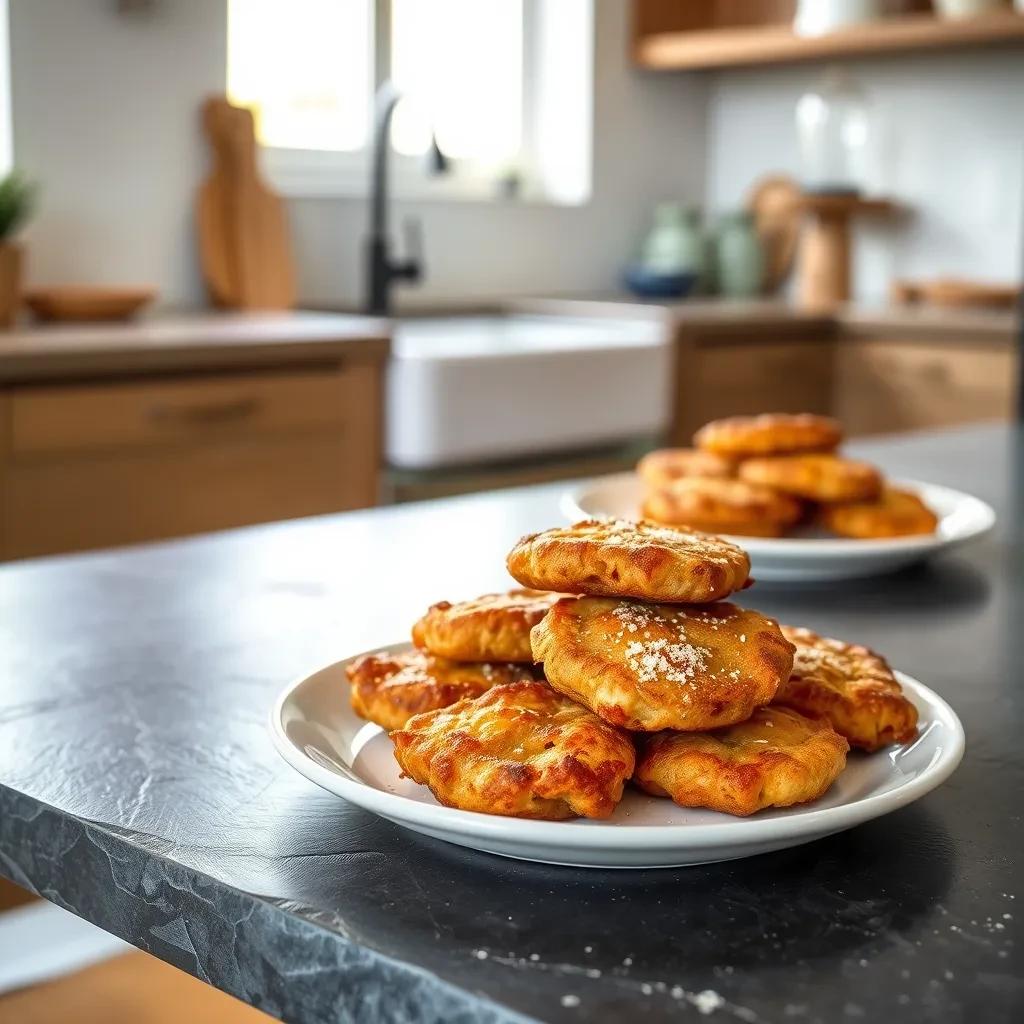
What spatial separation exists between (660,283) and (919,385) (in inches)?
33.6

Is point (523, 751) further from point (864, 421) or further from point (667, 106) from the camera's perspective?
point (667, 106)

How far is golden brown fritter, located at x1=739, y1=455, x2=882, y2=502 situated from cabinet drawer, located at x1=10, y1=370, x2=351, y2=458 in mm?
1516

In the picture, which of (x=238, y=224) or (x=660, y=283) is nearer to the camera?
(x=238, y=224)

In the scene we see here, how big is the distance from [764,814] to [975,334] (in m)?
3.03

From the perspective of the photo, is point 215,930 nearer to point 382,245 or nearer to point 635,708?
point 635,708

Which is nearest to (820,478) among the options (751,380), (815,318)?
(751,380)

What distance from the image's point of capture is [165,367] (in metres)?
2.55

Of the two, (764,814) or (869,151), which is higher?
(869,151)

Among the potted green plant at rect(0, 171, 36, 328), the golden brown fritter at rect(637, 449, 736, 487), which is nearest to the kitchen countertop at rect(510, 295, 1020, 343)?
the potted green plant at rect(0, 171, 36, 328)

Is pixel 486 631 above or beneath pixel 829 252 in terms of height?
beneath

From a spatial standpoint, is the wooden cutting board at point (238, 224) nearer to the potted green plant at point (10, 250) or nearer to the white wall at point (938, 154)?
the potted green plant at point (10, 250)

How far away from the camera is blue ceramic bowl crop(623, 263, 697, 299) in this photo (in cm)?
407

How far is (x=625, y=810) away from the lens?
598 millimetres

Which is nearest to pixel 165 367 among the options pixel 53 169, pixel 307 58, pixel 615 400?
pixel 53 169
